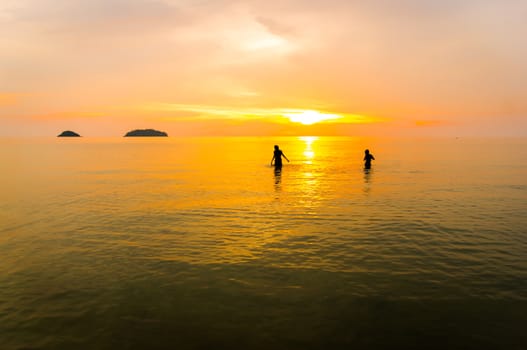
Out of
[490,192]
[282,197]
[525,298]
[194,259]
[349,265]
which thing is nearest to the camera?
[525,298]

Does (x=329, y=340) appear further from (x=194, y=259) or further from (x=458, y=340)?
(x=194, y=259)

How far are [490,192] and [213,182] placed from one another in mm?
28411

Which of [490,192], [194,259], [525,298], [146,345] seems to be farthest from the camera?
[490,192]

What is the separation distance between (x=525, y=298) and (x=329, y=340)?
6.85 m

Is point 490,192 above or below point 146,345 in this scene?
above

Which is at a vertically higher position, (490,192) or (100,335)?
(490,192)

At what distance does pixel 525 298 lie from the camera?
11.0m

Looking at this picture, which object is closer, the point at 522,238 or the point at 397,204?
the point at 522,238

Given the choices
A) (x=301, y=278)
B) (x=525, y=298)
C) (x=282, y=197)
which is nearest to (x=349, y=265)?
(x=301, y=278)

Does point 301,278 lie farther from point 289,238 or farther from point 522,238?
point 522,238

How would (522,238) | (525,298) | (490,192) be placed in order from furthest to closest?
(490,192)
(522,238)
(525,298)

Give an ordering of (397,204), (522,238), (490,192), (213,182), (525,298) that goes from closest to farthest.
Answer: (525,298) < (522,238) < (397,204) < (490,192) < (213,182)

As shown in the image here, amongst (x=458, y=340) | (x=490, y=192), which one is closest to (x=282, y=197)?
(x=490, y=192)

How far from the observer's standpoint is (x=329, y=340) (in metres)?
8.99
